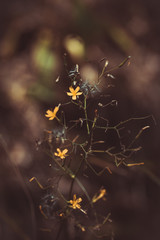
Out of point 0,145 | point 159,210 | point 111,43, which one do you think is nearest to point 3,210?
point 0,145

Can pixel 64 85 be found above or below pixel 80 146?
below

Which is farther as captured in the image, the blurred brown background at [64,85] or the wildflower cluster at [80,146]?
the blurred brown background at [64,85]

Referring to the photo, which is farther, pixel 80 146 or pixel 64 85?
pixel 64 85

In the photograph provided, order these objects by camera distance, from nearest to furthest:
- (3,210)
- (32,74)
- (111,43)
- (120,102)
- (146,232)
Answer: (3,210) < (146,232) < (120,102) < (32,74) < (111,43)

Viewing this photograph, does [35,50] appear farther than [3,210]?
Yes

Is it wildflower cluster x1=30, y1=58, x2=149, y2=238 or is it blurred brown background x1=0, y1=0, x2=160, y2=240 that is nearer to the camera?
wildflower cluster x1=30, y1=58, x2=149, y2=238

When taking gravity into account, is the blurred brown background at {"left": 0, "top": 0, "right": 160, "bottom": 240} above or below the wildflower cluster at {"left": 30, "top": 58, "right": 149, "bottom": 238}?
below

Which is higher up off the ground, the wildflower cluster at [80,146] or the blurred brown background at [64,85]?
the wildflower cluster at [80,146]

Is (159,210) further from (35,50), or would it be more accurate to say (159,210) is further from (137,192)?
(35,50)
